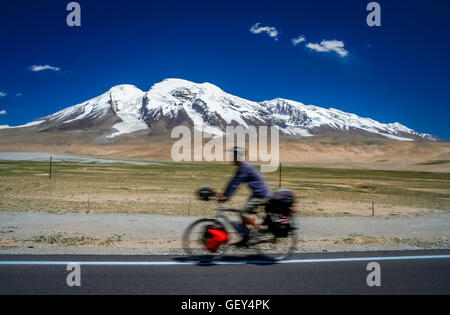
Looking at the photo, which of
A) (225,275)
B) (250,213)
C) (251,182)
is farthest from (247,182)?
(225,275)

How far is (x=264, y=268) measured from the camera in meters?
6.12

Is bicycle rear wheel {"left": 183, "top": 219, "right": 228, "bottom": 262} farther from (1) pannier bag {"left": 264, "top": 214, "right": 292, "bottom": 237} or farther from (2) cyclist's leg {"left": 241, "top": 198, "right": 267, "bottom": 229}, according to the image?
(1) pannier bag {"left": 264, "top": 214, "right": 292, "bottom": 237}

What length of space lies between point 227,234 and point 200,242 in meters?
0.54

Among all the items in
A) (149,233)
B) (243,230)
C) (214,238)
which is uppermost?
(243,230)

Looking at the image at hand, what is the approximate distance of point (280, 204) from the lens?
21.9 ft

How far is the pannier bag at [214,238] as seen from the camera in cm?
658

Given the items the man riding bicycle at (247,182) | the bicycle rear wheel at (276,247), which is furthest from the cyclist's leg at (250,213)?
the bicycle rear wheel at (276,247)

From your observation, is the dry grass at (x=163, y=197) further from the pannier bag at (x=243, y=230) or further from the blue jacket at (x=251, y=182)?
the blue jacket at (x=251, y=182)

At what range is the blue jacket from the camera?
652cm

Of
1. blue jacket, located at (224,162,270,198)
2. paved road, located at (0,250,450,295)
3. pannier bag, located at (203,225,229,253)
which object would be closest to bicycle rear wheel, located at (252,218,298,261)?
paved road, located at (0,250,450,295)

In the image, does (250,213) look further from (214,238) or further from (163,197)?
(163,197)
